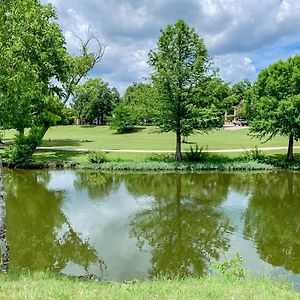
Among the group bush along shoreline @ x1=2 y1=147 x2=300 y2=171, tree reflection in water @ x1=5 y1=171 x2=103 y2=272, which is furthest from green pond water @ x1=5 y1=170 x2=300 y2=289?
bush along shoreline @ x1=2 y1=147 x2=300 y2=171

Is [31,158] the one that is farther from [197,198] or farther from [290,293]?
[290,293]

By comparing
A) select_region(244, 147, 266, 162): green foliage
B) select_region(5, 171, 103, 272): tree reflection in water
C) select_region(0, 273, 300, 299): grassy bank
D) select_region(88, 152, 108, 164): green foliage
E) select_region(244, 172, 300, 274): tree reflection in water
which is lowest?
select_region(5, 171, 103, 272): tree reflection in water

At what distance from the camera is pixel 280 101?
31.4 meters

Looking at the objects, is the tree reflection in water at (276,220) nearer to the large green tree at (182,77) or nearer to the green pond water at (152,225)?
the green pond water at (152,225)

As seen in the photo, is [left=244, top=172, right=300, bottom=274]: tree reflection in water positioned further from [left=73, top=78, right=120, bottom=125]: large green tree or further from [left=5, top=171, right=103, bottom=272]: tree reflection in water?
[left=73, top=78, right=120, bottom=125]: large green tree

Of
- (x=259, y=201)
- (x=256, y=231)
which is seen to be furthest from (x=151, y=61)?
(x=256, y=231)

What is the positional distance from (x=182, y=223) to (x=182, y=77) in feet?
56.7

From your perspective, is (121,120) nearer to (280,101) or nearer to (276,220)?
(280,101)

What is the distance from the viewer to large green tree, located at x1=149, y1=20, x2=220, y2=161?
31.9 m

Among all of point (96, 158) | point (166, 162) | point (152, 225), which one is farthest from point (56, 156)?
point (152, 225)

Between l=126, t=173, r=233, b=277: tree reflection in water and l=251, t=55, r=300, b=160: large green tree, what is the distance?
7183 mm

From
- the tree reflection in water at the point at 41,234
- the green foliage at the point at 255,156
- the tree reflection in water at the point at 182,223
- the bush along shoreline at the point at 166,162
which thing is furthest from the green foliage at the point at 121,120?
the tree reflection in water at the point at 41,234

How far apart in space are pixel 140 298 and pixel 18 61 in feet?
23.5

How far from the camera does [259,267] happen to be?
12.6 metres
